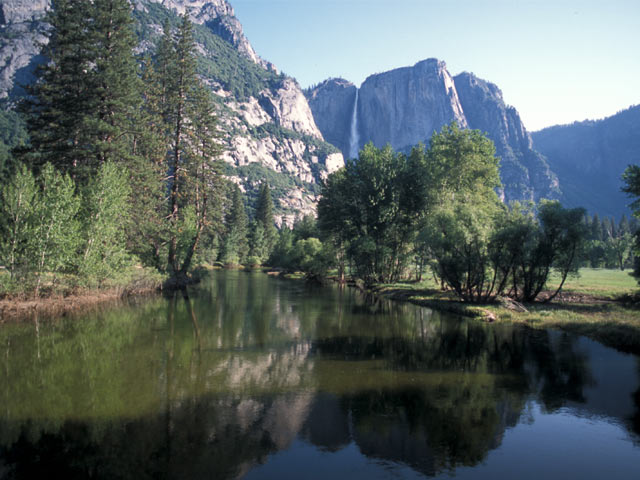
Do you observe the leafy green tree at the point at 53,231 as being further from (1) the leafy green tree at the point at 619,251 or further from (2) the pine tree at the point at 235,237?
(1) the leafy green tree at the point at 619,251

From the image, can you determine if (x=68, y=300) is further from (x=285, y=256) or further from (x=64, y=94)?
(x=285, y=256)

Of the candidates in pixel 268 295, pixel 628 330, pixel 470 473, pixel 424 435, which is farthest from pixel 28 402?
pixel 268 295

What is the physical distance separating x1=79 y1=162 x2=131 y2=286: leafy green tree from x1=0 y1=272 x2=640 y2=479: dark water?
9162 mm

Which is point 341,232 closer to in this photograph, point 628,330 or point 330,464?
point 628,330

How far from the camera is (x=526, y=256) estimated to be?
3175cm

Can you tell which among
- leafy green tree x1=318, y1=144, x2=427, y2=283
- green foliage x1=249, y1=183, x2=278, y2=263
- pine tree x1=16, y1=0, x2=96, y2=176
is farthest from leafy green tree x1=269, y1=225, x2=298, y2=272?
pine tree x1=16, y1=0, x2=96, y2=176

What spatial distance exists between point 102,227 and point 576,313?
37.9 metres

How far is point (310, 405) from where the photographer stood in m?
12.7

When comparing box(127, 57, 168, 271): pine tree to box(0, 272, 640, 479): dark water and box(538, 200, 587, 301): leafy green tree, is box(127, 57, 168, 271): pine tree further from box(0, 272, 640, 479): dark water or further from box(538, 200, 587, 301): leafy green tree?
box(538, 200, 587, 301): leafy green tree

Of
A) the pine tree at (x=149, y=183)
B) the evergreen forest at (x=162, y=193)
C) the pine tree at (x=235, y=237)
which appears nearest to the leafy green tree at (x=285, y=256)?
the pine tree at (x=235, y=237)

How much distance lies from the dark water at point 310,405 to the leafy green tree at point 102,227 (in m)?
9.16

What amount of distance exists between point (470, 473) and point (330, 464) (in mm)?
3383

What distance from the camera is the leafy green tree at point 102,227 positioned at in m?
31.1

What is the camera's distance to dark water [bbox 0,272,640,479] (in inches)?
366
